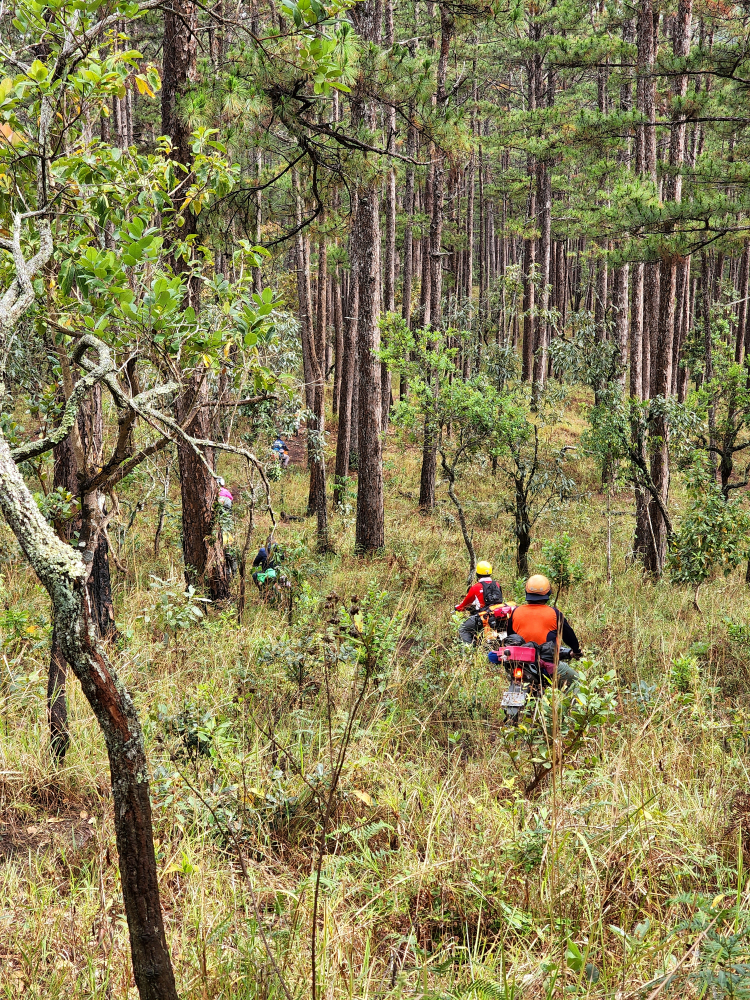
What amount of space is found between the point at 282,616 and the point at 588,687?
4.64 m

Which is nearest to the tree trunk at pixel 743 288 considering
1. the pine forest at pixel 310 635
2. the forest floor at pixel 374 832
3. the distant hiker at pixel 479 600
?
the pine forest at pixel 310 635

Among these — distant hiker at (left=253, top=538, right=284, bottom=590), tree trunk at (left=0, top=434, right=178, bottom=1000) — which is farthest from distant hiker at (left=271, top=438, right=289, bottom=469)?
tree trunk at (left=0, top=434, right=178, bottom=1000)

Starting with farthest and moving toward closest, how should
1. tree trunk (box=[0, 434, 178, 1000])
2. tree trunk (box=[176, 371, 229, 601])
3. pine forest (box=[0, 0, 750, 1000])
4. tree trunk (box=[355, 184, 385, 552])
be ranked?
tree trunk (box=[355, 184, 385, 552]), tree trunk (box=[176, 371, 229, 601]), pine forest (box=[0, 0, 750, 1000]), tree trunk (box=[0, 434, 178, 1000])

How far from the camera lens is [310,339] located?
13.8 meters

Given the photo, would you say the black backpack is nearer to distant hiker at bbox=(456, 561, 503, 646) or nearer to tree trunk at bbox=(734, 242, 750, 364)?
distant hiker at bbox=(456, 561, 503, 646)

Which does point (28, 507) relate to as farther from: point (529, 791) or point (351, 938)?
point (529, 791)

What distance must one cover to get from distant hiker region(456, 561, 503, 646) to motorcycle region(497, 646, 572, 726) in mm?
1185

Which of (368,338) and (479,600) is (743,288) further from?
(479,600)

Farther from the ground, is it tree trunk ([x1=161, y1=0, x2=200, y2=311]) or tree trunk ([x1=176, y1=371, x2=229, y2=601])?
tree trunk ([x1=161, y1=0, x2=200, y2=311])

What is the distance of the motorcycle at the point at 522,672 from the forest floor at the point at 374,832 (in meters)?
0.30

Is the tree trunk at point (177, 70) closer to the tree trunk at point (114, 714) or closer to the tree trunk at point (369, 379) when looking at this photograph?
the tree trunk at point (369, 379)

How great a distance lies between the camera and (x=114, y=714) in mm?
1732

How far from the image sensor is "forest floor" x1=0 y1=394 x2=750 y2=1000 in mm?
2467

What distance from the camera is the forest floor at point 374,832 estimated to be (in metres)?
2.47
